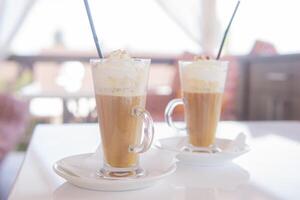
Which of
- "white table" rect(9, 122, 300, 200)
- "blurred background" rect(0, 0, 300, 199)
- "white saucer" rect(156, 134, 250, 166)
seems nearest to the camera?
"white table" rect(9, 122, 300, 200)

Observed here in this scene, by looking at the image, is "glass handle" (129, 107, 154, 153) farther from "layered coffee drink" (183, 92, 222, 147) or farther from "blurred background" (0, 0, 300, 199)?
"blurred background" (0, 0, 300, 199)

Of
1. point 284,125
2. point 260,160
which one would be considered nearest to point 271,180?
point 260,160

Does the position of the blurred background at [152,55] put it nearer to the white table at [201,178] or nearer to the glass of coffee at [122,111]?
the white table at [201,178]

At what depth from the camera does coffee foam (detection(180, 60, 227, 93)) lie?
93 centimetres

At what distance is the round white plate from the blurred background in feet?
5.84

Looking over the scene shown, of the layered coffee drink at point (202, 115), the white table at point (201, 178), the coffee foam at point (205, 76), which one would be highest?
the coffee foam at point (205, 76)

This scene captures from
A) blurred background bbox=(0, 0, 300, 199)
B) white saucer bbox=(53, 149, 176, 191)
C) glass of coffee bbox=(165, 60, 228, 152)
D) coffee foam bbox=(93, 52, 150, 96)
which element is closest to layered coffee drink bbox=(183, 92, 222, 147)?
glass of coffee bbox=(165, 60, 228, 152)

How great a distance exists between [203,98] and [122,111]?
0.25 m

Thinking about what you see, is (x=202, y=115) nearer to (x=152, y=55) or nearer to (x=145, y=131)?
(x=145, y=131)

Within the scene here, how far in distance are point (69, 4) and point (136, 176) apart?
4.24 metres

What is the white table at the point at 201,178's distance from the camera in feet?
2.17

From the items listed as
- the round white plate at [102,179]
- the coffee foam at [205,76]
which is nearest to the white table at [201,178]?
the round white plate at [102,179]

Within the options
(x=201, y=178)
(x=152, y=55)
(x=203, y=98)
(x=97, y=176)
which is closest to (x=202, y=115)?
(x=203, y=98)

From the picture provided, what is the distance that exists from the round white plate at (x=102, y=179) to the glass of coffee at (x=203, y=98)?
0.19 m
